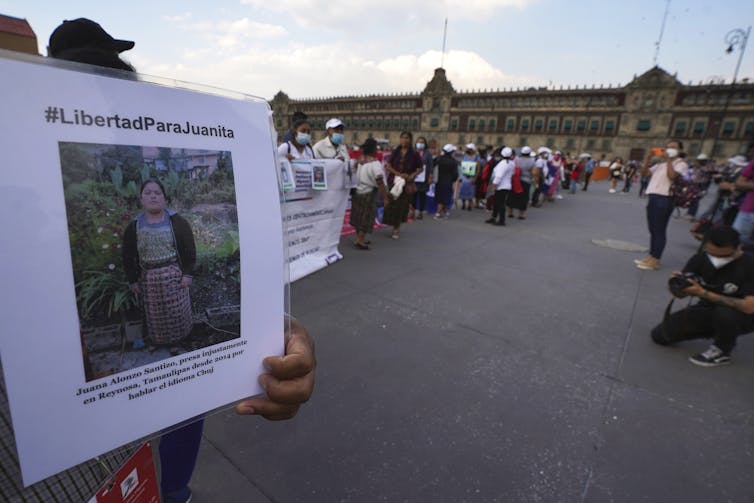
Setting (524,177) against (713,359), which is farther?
(524,177)

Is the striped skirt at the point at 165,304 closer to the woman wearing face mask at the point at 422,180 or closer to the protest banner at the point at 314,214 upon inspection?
the protest banner at the point at 314,214

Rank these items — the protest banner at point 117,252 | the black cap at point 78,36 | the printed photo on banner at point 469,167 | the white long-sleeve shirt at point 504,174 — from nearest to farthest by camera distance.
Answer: the protest banner at point 117,252
the black cap at point 78,36
the white long-sleeve shirt at point 504,174
the printed photo on banner at point 469,167

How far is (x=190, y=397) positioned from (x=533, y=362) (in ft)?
9.24

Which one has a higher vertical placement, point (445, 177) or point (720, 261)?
point (445, 177)

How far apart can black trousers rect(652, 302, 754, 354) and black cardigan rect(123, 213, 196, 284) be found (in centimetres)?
396

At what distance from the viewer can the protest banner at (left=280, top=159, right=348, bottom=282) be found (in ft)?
15.6

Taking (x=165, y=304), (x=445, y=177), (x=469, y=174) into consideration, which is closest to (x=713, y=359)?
(x=165, y=304)

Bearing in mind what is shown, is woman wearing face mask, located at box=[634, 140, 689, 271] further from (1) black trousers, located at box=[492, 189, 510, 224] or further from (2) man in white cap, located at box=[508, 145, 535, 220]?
(2) man in white cap, located at box=[508, 145, 535, 220]

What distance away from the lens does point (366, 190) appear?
585 cm

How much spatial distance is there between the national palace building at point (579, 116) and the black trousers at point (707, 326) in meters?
42.3

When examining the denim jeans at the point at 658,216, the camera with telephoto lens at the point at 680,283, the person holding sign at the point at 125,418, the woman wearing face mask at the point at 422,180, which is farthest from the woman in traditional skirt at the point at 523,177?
the person holding sign at the point at 125,418

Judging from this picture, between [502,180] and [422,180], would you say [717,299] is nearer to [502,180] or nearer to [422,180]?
[502,180]

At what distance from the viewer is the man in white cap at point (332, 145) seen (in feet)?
18.4

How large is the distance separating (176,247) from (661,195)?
6.45 m
